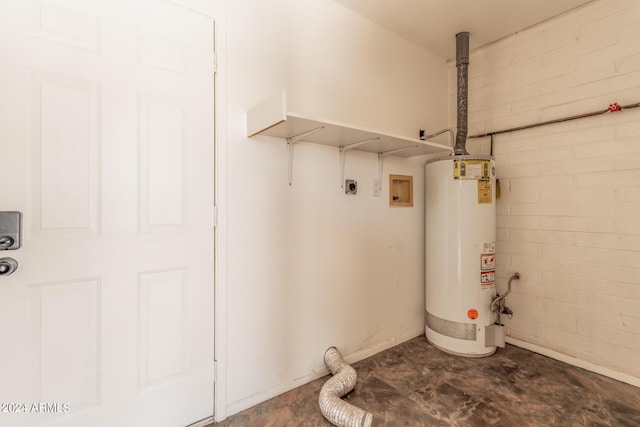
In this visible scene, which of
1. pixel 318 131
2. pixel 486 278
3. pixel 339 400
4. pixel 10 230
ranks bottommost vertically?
pixel 339 400

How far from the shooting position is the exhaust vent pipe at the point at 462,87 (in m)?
2.51

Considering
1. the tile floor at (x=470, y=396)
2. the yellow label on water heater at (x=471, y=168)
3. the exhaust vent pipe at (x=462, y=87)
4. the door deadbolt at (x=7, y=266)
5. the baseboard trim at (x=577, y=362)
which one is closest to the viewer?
the door deadbolt at (x=7, y=266)

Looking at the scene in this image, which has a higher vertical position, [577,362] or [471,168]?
[471,168]

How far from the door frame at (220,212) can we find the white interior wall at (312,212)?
0.10 ft

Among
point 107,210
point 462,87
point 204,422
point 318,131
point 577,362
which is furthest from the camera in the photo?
point 462,87

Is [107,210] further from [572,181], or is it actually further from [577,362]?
[577,362]

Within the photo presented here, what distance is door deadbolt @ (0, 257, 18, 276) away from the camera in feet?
3.77

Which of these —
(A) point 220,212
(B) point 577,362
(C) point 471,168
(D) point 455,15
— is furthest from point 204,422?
(D) point 455,15

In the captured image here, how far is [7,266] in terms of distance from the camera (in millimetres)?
1158

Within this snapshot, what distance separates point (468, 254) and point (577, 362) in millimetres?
1096

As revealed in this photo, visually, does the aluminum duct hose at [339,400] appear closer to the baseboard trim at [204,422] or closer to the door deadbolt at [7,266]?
the baseboard trim at [204,422]

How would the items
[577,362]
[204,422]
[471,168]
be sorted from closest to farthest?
1. [204,422]
2. [577,362]
3. [471,168]

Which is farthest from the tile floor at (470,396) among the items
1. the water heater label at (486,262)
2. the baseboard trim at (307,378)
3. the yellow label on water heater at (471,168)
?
the yellow label on water heater at (471,168)

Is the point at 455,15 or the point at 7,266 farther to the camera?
the point at 455,15
